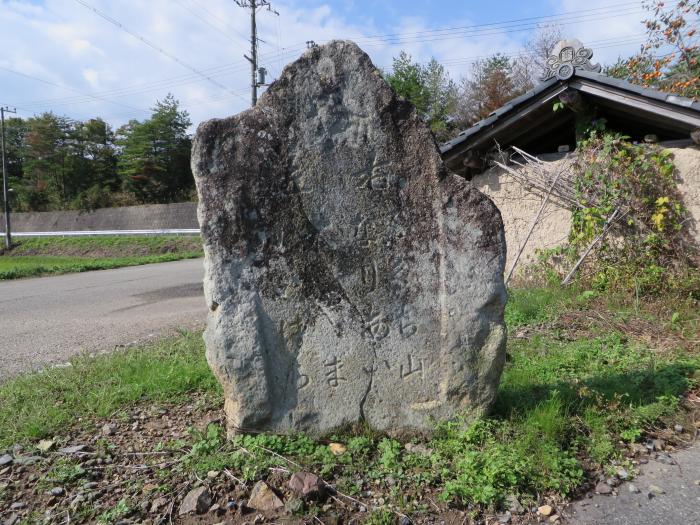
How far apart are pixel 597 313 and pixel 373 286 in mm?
3614

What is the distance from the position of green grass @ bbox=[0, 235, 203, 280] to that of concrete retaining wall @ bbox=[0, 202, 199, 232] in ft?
6.29

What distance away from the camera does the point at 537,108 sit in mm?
6598

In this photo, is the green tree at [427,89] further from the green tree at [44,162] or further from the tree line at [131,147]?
the green tree at [44,162]

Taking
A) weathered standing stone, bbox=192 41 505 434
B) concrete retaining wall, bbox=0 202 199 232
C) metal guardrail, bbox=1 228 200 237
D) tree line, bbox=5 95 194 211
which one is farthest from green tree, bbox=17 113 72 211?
weathered standing stone, bbox=192 41 505 434

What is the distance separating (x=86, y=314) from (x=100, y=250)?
1870cm

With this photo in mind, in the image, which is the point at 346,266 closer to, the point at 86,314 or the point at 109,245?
the point at 86,314

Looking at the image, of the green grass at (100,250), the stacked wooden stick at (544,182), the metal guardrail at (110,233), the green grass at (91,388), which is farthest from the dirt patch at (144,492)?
the metal guardrail at (110,233)

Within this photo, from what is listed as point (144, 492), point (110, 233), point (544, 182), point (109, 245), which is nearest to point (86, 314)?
point (144, 492)

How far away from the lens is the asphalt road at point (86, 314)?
5560 millimetres

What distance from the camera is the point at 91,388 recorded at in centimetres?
383

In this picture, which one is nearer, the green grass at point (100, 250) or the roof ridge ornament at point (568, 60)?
the roof ridge ornament at point (568, 60)

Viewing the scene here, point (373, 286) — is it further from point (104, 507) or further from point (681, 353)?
point (681, 353)

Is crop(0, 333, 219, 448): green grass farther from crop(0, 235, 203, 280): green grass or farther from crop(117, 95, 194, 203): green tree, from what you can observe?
crop(117, 95, 194, 203): green tree

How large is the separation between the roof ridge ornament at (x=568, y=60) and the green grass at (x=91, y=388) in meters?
5.62
